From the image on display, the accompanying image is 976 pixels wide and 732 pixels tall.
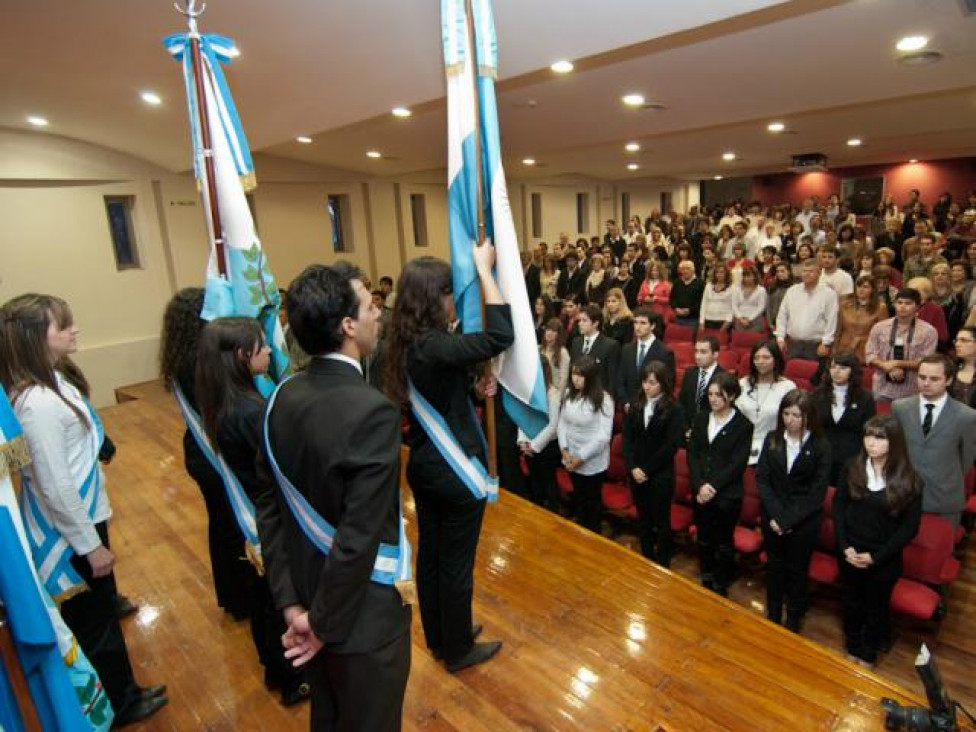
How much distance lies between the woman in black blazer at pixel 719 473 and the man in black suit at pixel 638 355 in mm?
925

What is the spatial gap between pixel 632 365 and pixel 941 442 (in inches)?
70.9

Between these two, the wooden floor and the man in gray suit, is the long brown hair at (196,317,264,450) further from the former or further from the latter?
the man in gray suit

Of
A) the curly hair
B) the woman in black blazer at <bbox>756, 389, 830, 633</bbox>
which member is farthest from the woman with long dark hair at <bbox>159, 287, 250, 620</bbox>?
the woman in black blazer at <bbox>756, 389, 830, 633</bbox>

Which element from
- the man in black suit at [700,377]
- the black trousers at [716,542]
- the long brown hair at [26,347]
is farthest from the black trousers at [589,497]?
the long brown hair at [26,347]

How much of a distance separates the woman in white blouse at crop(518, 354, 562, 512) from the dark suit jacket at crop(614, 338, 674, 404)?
0.53m

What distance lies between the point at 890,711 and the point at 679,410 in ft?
5.48

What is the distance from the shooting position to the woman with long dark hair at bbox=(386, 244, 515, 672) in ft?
5.54

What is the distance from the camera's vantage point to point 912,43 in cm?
357

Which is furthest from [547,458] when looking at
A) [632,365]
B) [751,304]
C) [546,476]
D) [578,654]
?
[751,304]

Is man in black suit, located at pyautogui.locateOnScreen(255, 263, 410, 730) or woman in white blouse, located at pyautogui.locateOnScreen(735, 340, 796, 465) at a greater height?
man in black suit, located at pyautogui.locateOnScreen(255, 263, 410, 730)

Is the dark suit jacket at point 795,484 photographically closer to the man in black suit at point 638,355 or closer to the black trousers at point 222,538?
the man in black suit at point 638,355

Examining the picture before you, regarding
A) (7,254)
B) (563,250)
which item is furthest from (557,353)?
(7,254)

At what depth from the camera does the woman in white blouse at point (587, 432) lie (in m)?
3.43

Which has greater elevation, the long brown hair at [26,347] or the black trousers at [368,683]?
the long brown hair at [26,347]
